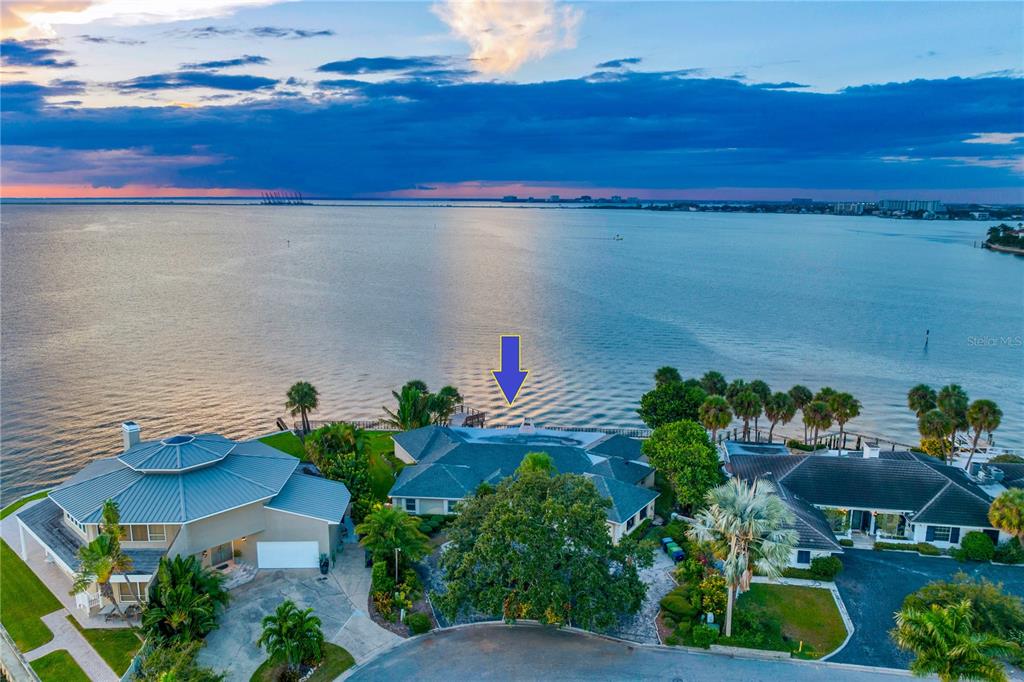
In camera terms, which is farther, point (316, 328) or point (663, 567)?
point (316, 328)

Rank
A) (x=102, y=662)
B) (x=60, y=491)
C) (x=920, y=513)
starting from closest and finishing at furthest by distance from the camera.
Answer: (x=102, y=662) < (x=60, y=491) < (x=920, y=513)

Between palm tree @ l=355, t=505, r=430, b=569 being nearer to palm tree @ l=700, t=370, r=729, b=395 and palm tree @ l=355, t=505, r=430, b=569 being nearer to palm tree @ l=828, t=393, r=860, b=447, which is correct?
palm tree @ l=700, t=370, r=729, b=395

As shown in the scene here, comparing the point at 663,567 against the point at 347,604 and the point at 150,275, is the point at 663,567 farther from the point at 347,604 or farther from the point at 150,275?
the point at 150,275

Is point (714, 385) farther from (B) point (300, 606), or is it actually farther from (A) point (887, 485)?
(B) point (300, 606)

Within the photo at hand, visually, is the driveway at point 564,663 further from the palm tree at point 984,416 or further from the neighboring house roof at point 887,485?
the palm tree at point 984,416

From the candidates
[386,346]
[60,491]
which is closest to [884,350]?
[386,346]

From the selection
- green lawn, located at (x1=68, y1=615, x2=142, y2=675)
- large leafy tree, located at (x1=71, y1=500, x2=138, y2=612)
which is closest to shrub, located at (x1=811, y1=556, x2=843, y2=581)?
green lawn, located at (x1=68, y1=615, x2=142, y2=675)

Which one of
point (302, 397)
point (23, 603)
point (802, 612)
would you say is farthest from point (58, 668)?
point (802, 612)
